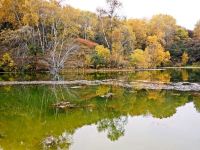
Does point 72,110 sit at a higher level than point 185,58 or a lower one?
lower

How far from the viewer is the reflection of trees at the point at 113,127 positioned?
554 inches

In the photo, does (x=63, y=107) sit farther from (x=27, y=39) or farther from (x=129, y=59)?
(x=129, y=59)

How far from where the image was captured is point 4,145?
41.6 ft

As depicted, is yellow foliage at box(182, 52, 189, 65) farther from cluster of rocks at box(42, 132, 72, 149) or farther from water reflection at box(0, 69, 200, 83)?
cluster of rocks at box(42, 132, 72, 149)

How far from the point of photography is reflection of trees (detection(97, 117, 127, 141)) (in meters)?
14.1

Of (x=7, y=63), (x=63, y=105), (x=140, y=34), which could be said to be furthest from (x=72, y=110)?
(x=140, y=34)

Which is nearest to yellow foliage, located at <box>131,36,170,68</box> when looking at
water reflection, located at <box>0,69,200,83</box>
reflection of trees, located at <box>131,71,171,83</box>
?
reflection of trees, located at <box>131,71,171,83</box>

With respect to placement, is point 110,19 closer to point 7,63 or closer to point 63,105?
point 7,63

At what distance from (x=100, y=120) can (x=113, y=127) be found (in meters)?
1.53

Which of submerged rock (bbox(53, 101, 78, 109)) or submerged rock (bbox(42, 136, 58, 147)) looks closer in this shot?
submerged rock (bbox(42, 136, 58, 147))

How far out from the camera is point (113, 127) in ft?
51.2

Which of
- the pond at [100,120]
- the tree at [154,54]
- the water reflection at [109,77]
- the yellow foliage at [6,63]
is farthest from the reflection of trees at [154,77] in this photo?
the tree at [154,54]

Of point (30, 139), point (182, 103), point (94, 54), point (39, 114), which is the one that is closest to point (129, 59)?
point (94, 54)

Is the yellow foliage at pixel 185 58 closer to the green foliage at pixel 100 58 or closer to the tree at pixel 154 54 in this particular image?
the tree at pixel 154 54
